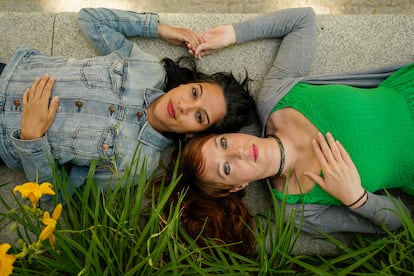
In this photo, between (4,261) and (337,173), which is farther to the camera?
(337,173)

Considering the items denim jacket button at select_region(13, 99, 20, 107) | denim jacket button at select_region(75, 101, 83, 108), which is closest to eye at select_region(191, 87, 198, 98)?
denim jacket button at select_region(75, 101, 83, 108)

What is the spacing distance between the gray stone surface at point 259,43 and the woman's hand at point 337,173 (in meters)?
0.33

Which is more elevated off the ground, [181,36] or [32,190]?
[181,36]

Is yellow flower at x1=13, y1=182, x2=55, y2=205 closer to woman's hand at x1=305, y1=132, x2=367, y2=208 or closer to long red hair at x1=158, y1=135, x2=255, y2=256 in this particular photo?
long red hair at x1=158, y1=135, x2=255, y2=256

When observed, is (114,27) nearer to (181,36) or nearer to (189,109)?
(181,36)

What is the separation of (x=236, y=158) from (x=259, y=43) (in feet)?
1.61

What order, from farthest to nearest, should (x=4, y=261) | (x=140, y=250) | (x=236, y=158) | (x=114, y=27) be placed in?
(x=114, y=27), (x=236, y=158), (x=140, y=250), (x=4, y=261)

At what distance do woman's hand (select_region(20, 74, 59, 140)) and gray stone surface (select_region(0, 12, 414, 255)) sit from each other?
0.77 ft

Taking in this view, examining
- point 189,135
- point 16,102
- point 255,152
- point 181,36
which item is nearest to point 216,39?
point 181,36

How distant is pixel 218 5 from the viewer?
1.65m

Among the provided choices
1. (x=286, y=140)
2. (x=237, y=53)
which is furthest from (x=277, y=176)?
(x=237, y=53)

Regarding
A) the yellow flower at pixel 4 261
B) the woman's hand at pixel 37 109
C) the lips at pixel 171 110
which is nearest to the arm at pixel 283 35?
the lips at pixel 171 110

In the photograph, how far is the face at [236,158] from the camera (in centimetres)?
103

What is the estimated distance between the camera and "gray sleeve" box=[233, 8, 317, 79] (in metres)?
1.23
